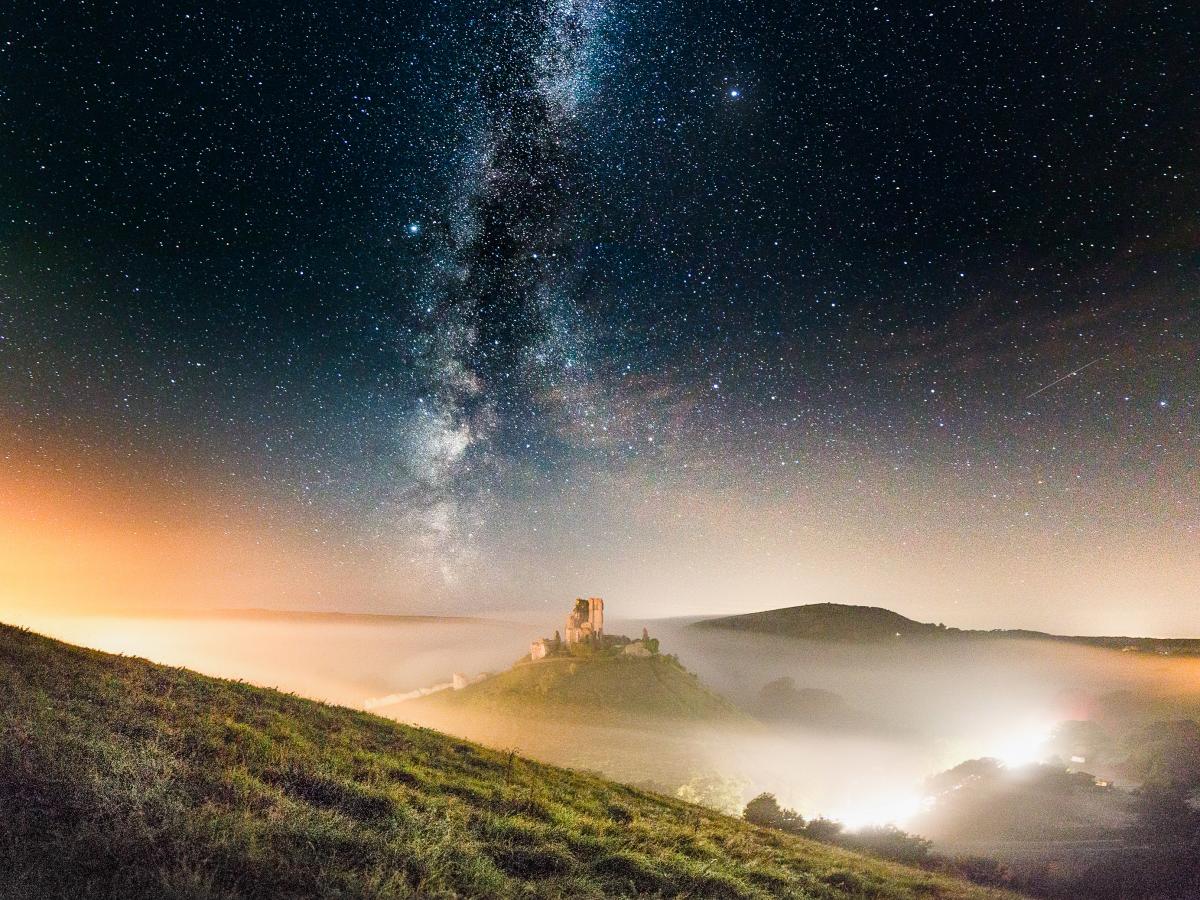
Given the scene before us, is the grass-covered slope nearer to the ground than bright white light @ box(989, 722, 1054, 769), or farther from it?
farther from it

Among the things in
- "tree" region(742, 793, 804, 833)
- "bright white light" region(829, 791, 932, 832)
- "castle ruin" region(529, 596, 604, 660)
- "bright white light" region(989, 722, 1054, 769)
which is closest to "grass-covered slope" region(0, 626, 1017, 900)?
"tree" region(742, 793, 804, 833)

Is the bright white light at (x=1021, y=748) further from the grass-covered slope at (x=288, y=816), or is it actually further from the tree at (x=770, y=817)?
the grass-covered slope at (x=288, y=816)

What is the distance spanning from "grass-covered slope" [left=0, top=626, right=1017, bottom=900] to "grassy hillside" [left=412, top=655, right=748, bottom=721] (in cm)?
7921

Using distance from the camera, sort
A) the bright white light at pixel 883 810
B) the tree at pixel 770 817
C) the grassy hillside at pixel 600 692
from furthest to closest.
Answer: the grassy hillside at pixel 600 692, the bright white light at pixel 883 810, the tree at pixel 770 817

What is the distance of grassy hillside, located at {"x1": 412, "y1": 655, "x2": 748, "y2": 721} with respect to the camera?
97.0 meters

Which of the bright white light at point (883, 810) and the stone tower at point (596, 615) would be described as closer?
the bright white light at point (883, 810)

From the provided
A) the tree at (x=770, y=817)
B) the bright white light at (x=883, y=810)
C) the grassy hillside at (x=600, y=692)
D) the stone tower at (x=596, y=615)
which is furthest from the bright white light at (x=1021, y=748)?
the stone tower at (x=596, y=615)

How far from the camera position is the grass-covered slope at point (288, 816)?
825 centimetres

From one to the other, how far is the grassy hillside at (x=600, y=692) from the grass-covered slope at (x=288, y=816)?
79206 millimetres

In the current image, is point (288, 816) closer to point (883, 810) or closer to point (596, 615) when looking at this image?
Result: point (883, 810)

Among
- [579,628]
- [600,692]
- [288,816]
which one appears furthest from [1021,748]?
[288,816]

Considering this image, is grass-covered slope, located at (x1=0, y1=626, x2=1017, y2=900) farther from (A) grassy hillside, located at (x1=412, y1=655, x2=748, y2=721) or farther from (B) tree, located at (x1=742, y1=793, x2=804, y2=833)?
(A) grassy hillside, located at (x1=412, y1=655, x2=748, y2=721)

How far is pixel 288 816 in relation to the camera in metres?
10.2

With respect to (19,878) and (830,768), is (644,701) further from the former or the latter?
(19,878)
